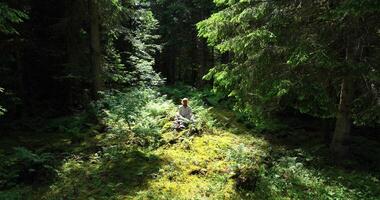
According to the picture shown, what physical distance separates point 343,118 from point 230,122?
6424mm

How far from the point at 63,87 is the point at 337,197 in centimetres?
1340

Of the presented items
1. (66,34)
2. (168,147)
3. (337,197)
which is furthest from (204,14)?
(337,197)

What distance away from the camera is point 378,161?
1112 cm

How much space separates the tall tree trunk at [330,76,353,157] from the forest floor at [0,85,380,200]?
1.49 feet

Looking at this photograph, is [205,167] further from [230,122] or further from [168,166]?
[230,122]

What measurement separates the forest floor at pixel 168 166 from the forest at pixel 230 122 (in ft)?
0.12

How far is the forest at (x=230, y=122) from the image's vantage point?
29.1ft

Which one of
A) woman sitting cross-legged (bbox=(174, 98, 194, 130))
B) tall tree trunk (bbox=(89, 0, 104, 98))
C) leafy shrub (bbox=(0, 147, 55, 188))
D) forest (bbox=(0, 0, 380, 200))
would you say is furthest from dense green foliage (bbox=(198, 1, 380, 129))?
tall tree trunk (bbox=(89, 0, 104, 98))

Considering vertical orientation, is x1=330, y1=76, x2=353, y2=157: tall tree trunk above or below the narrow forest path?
above

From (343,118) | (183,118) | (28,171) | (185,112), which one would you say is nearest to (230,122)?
(185,112)

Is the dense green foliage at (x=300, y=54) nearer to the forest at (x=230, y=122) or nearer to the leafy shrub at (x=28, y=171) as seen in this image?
the forest at (x=230, y=122)

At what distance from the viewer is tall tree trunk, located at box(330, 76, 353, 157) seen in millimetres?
10266

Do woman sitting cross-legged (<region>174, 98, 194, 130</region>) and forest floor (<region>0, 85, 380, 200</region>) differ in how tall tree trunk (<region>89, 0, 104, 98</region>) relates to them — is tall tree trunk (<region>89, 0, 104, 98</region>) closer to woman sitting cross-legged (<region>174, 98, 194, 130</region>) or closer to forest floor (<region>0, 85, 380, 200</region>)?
forest floor (<region>0, 85, 380, 200</region>)

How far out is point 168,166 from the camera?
391 inches
